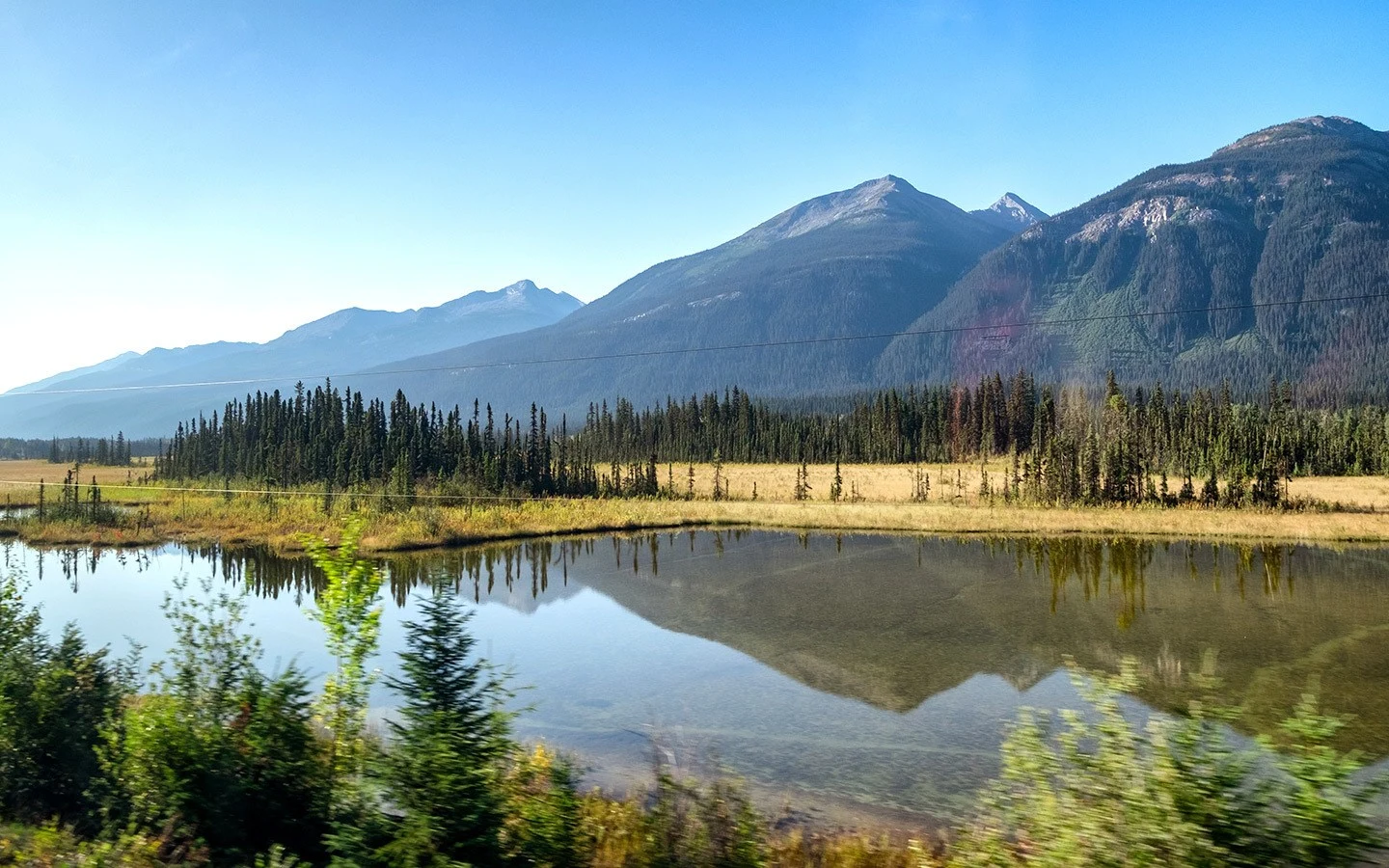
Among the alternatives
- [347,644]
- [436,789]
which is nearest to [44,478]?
[347,644]

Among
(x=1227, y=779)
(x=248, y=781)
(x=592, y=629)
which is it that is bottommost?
(x=592, y=629)

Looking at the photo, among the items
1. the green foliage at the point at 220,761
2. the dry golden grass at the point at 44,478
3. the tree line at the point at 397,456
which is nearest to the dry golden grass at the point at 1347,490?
the tree line at the point at 397,456

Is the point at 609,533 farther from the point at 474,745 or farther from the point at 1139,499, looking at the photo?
the point at 474,745

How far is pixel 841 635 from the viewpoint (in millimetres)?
24859

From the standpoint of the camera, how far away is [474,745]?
893 cm

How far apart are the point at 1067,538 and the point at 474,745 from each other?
39979 millimetres

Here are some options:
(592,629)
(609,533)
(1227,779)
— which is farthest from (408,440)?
(1227,779)

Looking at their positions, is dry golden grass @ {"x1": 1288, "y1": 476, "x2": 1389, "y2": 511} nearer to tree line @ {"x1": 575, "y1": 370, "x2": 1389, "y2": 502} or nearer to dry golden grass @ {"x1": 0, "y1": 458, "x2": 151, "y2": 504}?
tree line @ {"x1": 575, "y1": 370, "x2": 1389, "y2": 502}

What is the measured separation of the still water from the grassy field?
364cm

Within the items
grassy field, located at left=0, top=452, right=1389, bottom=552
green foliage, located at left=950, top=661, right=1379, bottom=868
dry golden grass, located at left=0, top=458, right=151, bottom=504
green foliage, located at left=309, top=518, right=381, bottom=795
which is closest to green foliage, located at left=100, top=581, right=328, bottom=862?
green foliage, located at left=309, top=518, right=381, bottom=795

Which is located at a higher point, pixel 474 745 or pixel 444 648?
pixel 444 648

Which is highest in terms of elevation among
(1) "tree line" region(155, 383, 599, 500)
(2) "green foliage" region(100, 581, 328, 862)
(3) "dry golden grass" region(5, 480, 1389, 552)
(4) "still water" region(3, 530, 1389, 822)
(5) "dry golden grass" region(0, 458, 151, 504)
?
(1) "tree line" region(155, 383, 599, 500)

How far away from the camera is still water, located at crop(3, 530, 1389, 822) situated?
15781mm

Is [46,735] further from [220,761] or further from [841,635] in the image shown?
[841,635]
